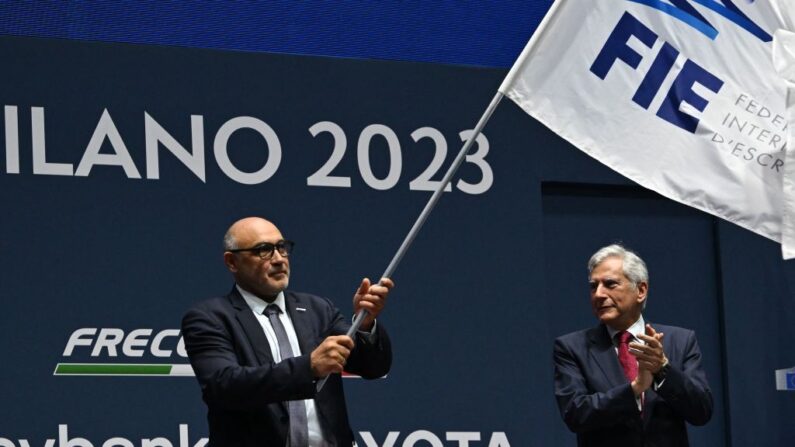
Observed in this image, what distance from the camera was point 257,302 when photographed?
4.42m

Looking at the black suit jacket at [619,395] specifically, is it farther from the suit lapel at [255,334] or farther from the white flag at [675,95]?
the suit lapel at [255,334]

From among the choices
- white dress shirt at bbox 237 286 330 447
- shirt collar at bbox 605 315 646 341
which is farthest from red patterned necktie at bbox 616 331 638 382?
white dress shirt at bbox 237 286 330 447

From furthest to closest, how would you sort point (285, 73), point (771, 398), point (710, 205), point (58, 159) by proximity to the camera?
point (771, 398) < point (285, 73) < point (58, 159) < point (710, 205)

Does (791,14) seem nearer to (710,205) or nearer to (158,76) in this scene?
(710,205)

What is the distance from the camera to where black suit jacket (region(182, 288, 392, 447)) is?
13.3 feet

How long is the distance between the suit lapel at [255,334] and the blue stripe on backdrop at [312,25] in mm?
2150

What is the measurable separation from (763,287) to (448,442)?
193 centimetres

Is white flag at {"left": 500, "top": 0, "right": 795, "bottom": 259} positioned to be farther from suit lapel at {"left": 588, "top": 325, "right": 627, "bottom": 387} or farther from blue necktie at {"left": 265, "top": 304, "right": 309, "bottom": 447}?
blue necktie at {"left": 265, "top": 304, "right": 309, "bottom": 447}

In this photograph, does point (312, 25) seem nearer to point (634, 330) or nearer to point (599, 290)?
point (599, 290)

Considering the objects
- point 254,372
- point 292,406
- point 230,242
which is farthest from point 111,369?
point 254,372

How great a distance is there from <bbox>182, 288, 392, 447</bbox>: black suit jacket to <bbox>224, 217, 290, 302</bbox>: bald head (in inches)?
2.6

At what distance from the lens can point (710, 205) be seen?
4316 millimetres

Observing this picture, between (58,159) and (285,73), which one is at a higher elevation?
(285,73)

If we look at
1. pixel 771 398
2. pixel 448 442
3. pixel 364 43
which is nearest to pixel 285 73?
pixel 364 43
